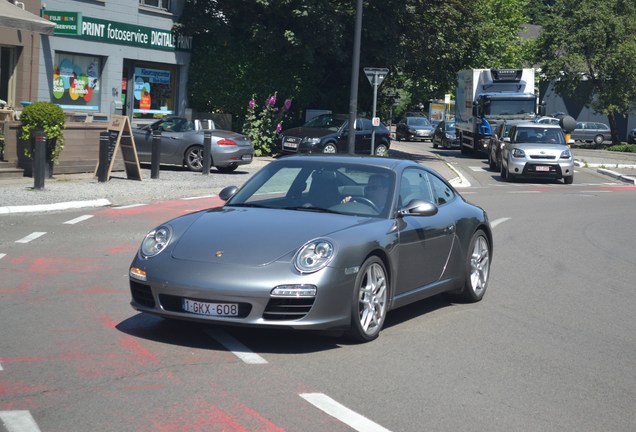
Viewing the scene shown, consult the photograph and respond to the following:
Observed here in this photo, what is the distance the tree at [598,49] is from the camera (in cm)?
5888

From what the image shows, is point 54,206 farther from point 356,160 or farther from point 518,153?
point 518,153

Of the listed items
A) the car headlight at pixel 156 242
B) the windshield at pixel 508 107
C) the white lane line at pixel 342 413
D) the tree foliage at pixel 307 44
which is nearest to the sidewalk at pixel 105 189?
the tree foliage at pixel 307 44

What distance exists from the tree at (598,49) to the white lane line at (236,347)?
5486 centimetres

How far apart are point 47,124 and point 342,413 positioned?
1558cm

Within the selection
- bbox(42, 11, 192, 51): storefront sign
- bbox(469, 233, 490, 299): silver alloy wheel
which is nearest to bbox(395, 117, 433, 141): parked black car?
bbox(42, 11, 192, 51): storefront sign

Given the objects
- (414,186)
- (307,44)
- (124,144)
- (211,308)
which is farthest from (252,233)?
(307,44)

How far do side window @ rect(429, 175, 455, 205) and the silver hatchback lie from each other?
68.6ft

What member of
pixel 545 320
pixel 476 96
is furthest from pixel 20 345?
pixel 476 96

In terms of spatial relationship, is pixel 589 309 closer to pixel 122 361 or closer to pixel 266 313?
pixel 266 313

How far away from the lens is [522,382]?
6703 millimetres

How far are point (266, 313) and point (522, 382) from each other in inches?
72.1

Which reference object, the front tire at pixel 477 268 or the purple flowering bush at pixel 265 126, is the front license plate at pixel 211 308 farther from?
the purple flowering bush at pixel 265 126

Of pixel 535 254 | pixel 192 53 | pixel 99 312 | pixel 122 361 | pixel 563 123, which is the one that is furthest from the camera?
pixel 563 123

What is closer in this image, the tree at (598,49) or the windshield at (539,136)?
the windshield at (539,136)
